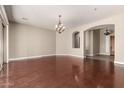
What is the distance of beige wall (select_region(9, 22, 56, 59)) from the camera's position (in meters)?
7.06

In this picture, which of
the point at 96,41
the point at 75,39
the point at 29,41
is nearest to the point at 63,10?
the point at 29,41

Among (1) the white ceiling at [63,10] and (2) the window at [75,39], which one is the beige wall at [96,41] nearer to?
(2) the window at [75,39]

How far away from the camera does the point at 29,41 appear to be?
26.6 ft

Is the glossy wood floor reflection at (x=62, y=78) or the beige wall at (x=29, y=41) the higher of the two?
the beige wall at (x=29, y=41)

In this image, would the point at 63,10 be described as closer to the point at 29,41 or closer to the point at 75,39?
the point at 29,41

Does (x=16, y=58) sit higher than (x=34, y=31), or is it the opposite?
(x=34, y=31)

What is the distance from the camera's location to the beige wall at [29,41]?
278 inches

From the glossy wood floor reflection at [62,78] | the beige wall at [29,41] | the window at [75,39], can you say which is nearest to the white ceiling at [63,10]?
the beige wall at [29,41]

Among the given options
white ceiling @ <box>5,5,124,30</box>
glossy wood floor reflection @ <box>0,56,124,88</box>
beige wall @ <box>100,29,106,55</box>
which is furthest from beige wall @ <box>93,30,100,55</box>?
glossy wood floor reflection @ <box>0,56,124,88</box>
